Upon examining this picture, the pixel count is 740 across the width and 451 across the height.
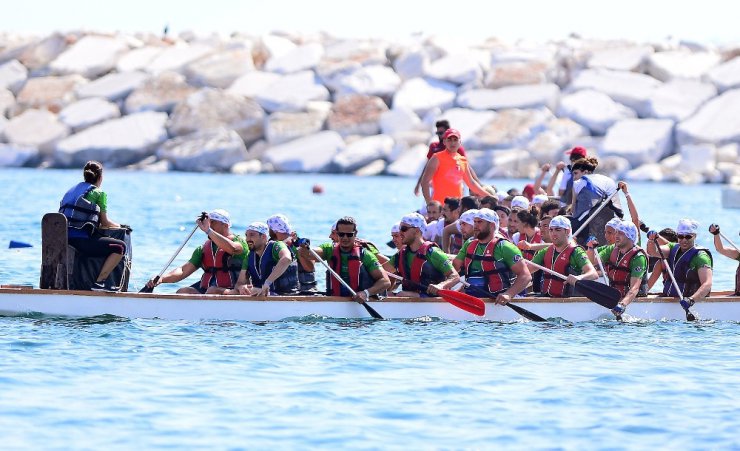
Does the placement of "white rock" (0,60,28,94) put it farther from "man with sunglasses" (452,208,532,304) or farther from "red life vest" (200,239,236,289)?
"man with sunglasses" (452,208,532,304)

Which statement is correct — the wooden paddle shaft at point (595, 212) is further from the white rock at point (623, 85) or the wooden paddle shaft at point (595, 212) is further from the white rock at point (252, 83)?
the white rock at point (252, 83)

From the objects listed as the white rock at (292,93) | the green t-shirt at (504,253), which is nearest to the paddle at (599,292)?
the green t-shirt at (504,253)

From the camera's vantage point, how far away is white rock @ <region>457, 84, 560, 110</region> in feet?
249

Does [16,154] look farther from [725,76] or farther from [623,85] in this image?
[725,76]

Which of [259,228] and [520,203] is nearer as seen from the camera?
[259,228]

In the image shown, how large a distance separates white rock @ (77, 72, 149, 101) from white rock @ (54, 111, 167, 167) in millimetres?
3710

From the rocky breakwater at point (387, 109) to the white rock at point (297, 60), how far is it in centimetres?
11

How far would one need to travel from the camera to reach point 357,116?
77.0 metres

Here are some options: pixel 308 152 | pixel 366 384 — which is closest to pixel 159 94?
pixel 308 152

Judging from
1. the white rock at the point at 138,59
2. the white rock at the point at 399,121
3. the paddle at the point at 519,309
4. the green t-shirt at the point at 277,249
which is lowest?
the paddle at the point at 519,309

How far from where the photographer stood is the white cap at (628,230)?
1688 cm

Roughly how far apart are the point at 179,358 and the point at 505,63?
6769cm

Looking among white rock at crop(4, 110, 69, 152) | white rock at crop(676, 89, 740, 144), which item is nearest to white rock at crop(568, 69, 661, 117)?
white rock at crop(676, 89, 740, 144)

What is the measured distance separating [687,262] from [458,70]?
62.2 m
